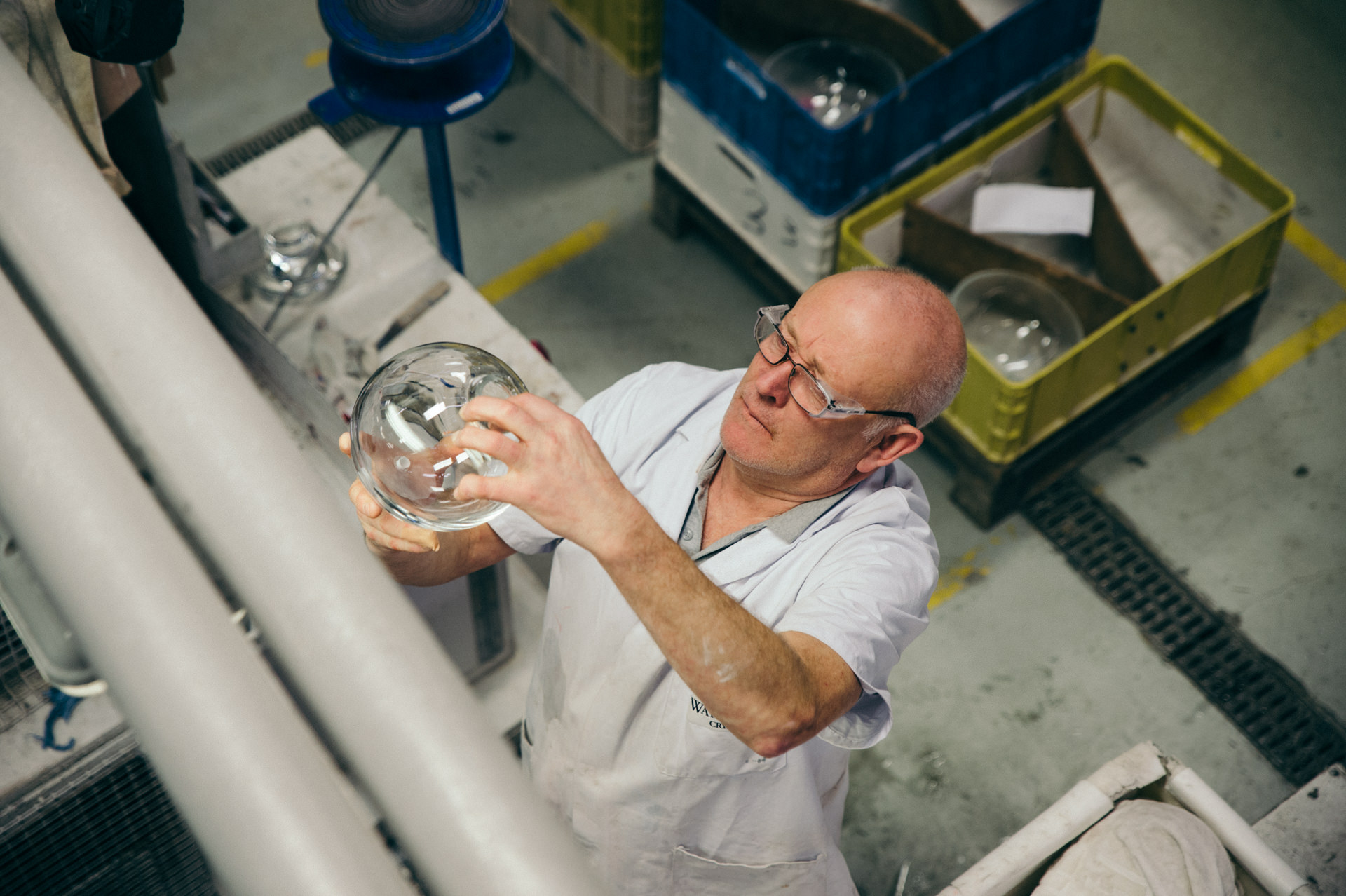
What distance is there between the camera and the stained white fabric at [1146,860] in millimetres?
2145

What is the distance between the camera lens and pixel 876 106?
3178 mm

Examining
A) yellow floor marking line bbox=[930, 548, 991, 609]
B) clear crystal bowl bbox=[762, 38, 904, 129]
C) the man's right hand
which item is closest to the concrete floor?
yellow floor marking line bbox=[930, 548, 991, 609]

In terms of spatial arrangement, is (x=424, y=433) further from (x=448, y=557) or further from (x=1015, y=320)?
(x=1015, y=320)

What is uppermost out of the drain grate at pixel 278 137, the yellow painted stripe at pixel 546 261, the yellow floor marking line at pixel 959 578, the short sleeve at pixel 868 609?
the short sleeve at pixel 868 609

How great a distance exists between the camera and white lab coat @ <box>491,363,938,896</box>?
64.4 inches

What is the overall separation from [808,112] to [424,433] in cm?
224

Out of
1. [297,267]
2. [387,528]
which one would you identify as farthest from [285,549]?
[297,267]

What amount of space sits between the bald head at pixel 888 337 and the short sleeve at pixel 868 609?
20cm

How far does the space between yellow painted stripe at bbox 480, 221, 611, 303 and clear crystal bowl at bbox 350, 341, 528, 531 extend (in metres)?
2.66

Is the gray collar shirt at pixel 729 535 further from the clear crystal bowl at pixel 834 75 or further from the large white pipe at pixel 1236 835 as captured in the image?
the clear crystal bowl at pixel 834 75

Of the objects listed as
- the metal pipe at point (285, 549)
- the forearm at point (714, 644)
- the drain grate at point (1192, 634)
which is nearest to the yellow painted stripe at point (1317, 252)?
the drain grate at point (1192, 634)

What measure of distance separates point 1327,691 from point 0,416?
3354 mm

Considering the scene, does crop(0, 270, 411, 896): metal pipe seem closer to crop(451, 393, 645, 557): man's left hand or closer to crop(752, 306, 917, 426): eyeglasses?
crop(451, 393, 645, 557): man's left hand

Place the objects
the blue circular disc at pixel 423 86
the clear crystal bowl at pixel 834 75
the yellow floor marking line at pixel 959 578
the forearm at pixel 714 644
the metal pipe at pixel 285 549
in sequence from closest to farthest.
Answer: the metal pipe at pixel 285 549 < the forearm at pixel 714 644 < the blue circular disc at pixel 423 86 < the yellow floor marking line at pixel 959 578 < the clear crystal bowl at pixel 834 75
